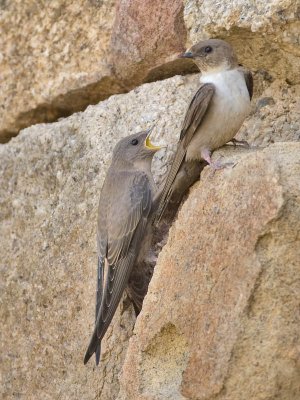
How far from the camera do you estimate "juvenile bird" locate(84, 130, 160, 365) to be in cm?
335

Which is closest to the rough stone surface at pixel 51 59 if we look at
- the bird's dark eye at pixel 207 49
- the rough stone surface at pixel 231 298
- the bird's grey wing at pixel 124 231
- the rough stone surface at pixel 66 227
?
the rough stone surface at pixel 66 227

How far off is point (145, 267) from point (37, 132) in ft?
2.53

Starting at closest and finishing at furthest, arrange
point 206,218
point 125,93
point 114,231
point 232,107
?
point 206,218 → point 232,107 → point 114,231 → point 125,93

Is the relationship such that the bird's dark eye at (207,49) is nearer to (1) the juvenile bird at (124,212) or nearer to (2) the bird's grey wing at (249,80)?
(2) the bird's grey wing at (249,80)

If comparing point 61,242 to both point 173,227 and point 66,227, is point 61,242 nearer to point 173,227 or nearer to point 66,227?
point 66,227

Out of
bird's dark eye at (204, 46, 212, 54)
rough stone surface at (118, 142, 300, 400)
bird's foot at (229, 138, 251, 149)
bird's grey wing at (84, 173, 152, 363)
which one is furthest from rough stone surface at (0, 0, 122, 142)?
rough stone surface at (118, 142, 300, 400)

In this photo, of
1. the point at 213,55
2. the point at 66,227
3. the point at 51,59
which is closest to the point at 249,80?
the point at 213,55

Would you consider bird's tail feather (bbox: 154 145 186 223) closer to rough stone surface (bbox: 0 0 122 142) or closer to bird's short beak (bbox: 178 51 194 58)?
bird's short beak (bbox: 178 51 194 58)

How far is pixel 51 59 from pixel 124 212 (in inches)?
29.7

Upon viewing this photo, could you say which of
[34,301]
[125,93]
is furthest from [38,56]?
[34,301]

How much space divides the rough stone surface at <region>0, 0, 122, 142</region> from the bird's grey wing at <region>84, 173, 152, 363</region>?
0.43 meters

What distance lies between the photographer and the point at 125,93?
12.3ft

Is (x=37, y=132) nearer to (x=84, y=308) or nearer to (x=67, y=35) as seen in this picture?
(x=67, y=35)

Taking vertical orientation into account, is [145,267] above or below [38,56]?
below
